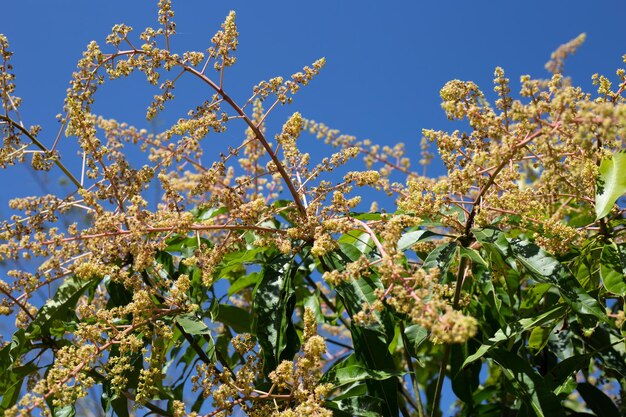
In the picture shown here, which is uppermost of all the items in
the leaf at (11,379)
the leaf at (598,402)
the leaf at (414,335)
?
the leaf at (11,379)

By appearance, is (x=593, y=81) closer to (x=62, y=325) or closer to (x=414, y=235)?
(x=414, y=235)

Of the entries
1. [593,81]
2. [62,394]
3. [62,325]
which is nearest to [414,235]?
[593,81]

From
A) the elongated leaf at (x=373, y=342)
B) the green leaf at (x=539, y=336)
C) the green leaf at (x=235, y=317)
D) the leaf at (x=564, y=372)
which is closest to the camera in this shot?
the elongated leaf at (x=373, y=342)

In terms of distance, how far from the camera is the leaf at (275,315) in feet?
6.93

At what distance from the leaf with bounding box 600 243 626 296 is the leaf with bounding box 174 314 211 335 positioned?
110cm

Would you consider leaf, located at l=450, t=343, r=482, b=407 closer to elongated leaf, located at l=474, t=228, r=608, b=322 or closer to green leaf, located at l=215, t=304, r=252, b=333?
elongated leaf, located at l=474, t=228, r=608, b=322

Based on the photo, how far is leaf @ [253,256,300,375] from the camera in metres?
2.11

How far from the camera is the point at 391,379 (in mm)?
2029

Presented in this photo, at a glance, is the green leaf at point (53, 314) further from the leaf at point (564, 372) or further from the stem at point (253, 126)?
the leaf at point (564, 372)

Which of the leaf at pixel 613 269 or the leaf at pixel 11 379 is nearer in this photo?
the leaf at pixel 613 269

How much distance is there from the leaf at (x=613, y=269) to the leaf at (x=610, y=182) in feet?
0.73

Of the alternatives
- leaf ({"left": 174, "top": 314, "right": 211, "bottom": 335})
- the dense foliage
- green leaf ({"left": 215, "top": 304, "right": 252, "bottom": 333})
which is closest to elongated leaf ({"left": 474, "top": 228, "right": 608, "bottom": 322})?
the dense foliage

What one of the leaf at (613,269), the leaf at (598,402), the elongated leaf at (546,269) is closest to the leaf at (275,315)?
the elongated leaf at (546,269)

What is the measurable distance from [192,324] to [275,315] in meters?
0.25
